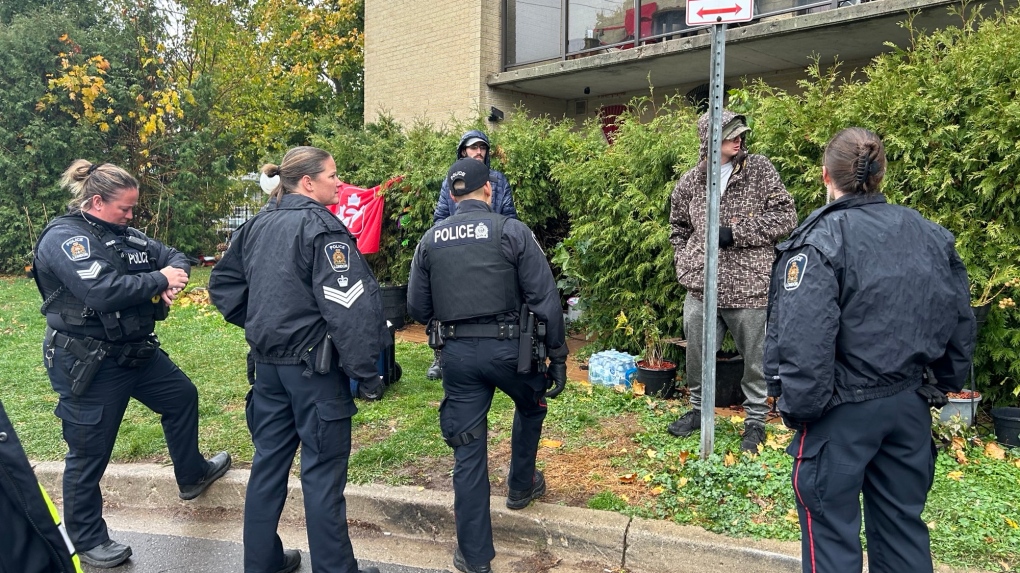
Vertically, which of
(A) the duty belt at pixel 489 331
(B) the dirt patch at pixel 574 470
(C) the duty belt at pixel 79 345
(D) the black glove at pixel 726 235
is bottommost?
(B) the dirt patch at pixel 574 470

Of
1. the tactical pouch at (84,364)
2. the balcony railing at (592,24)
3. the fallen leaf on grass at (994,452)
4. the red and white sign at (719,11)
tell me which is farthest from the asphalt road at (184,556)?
the balcony railing at (592,24)

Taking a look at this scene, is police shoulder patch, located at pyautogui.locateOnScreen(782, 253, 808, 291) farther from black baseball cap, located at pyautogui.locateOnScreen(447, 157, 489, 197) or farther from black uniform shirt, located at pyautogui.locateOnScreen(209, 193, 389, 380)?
black uniform shirt, located at pyautogui.locateOnScreen(209, 193, 389, 380)

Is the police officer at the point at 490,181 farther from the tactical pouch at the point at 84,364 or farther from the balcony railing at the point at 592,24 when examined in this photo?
the balcony railing at the point at 592,24

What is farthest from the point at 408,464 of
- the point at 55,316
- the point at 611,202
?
the point at 611,202

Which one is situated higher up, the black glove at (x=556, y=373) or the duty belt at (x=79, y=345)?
the duty belt at (x=79, y=345)

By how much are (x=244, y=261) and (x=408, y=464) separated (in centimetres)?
184

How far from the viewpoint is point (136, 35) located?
15.2 m

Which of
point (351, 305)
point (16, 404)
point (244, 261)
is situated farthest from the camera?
point (16, 404)

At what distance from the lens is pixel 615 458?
4.49 m

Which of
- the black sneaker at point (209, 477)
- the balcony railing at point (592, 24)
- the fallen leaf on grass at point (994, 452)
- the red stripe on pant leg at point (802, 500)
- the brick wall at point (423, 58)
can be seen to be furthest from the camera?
the brick wall at point (423, 58)

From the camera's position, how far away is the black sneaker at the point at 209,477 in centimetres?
436

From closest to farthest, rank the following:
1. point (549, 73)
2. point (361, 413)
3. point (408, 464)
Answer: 1. point (408, 464)
2. point (361, 413)
3. point (549, 73)

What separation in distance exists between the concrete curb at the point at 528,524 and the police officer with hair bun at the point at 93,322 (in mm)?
713

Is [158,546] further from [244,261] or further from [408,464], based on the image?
[244,261]
